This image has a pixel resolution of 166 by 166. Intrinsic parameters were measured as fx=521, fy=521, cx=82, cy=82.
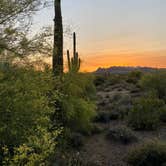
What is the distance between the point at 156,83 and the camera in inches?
1517

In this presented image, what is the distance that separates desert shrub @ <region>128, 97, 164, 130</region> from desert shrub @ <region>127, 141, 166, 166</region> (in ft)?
22.4

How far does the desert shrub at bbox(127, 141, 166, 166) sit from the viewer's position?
16203 millimetres

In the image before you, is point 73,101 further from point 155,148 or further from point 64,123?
point 155,148

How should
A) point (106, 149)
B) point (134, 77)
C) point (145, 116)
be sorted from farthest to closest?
1. point (134, 77)
2. point (145, 116)
3. point (106, 149)

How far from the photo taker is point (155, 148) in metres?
16.7

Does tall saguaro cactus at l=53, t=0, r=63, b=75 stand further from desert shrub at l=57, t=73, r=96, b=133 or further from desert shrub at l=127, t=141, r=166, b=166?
desert shrub at l=127, t=141, r=166, b=166

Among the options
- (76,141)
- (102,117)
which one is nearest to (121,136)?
(76,141)

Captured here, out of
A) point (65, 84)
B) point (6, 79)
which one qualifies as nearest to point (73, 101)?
point (65, 84)

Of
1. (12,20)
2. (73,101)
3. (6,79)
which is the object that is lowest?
(73,101)

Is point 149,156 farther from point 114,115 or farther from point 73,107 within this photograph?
point 114,115

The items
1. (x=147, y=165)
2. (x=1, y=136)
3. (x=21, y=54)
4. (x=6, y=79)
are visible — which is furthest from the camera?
(x=147, y=165)

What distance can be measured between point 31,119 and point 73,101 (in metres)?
7.45

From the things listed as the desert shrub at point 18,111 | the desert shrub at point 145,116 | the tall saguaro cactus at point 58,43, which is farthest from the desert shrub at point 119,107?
the desert shrub at point 18,111

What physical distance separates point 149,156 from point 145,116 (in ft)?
25.8
